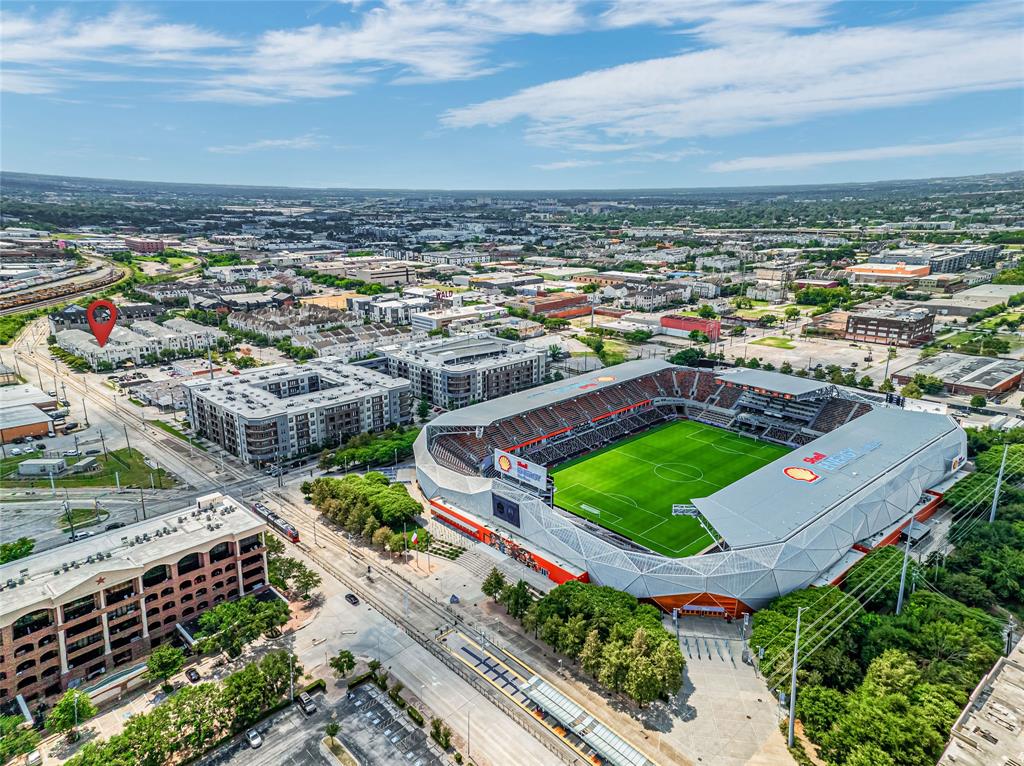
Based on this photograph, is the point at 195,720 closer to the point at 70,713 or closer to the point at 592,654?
the point at 70,713

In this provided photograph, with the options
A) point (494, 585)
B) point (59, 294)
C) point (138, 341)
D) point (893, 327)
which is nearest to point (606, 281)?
point (893, 327)

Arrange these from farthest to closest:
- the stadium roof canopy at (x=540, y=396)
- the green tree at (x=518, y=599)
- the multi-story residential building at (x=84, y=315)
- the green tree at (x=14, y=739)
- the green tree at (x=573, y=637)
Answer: the multi-story residential building at (x=84, y=315) → the stadium roof canopy at (x=540, y=396) → the green tree at (x=518, y=599) → the green tree at (x=573, y=637) → the green tree at (x=14, y=739)

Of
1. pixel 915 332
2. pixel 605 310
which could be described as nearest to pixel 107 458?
pixel 605 310

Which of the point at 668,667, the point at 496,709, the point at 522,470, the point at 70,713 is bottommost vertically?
the point at 496,709

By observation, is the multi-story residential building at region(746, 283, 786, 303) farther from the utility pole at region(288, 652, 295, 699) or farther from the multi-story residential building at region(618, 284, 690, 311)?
the utility pole at region(288, 652, 295, 699)

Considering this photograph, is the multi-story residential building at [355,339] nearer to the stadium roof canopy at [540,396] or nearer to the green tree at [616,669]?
the stadium roof canopy at [540,396]

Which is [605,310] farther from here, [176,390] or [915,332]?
[176,390]

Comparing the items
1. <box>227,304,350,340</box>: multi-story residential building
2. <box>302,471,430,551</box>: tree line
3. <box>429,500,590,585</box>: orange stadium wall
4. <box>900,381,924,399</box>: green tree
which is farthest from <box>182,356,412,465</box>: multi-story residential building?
<box>900,381,924,399</box>: green tree

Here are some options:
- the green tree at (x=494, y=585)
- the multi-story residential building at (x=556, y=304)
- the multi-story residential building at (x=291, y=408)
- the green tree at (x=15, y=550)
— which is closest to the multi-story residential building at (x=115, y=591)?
the green tree at (x=15, y=550)
